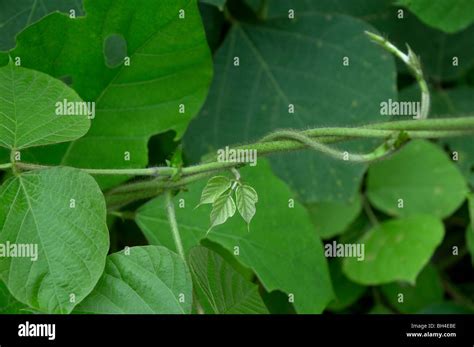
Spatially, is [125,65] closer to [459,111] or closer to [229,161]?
[229,161]

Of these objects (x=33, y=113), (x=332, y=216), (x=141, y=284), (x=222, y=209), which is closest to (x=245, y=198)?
(x=222, y=209)

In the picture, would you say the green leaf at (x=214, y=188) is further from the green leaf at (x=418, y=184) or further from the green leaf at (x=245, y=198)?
the green leaf at (x=418, y=184)

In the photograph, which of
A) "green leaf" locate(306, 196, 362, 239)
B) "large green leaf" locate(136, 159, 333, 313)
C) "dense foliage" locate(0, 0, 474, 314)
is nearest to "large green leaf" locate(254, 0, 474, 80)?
"dense foliage" locate(0, 0, 474, 314)

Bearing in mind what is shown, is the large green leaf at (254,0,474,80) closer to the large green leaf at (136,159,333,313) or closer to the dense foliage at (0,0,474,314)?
the dense foliage at (0,0,474,314)

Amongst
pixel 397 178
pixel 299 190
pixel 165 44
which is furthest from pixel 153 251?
pixel 397 178

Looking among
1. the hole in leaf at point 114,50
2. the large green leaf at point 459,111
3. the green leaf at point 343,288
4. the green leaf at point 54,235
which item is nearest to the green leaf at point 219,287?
the green leaf at point 54,235
